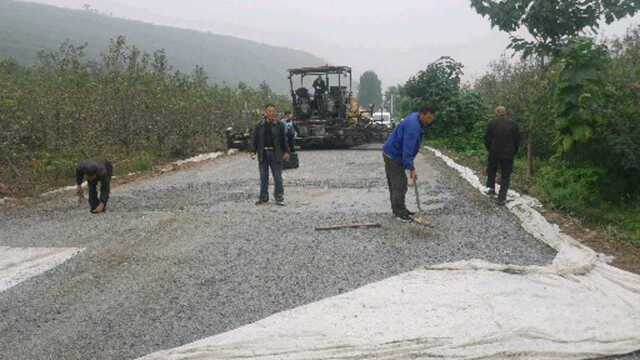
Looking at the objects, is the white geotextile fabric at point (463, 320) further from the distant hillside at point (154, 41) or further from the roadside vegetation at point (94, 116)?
the distant hillside at point (154, 41)

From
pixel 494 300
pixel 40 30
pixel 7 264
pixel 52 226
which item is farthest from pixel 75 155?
pixel 40 30

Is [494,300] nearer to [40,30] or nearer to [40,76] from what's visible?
[40,76]

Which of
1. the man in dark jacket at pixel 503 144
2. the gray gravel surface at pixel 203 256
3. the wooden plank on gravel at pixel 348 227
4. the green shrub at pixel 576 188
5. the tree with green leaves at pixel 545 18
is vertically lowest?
the gray gravel surface at pixel 203 256

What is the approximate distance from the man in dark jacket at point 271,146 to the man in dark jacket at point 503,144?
337 cm

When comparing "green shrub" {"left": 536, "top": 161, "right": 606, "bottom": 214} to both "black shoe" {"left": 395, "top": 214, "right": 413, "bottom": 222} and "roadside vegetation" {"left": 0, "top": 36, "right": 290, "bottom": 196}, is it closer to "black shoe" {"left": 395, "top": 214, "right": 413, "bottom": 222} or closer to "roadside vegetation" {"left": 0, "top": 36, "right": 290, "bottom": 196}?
"black shoe" {"left": 395, "top": 214, "right": 413, "bottom": 222}

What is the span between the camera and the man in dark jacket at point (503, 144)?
1070 centimetres

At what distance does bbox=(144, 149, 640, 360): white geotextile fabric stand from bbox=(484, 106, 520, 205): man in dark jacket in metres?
4.37

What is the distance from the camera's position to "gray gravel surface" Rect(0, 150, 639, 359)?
17.3 feet

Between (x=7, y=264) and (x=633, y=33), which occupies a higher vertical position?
(x=633, y=33)

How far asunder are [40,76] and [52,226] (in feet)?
34.0

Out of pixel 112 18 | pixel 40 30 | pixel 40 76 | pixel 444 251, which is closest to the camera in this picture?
pixel 444 251

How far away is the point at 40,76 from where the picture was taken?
60.7 feet

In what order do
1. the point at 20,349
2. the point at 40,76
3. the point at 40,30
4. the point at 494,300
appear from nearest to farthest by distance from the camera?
the point at 20,349 → the point at 494,300 → the point at 40,76 → the point at 40,30

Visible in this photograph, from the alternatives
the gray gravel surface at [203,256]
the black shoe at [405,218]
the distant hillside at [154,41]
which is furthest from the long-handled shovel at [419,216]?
the distant hillside at [154,41]
